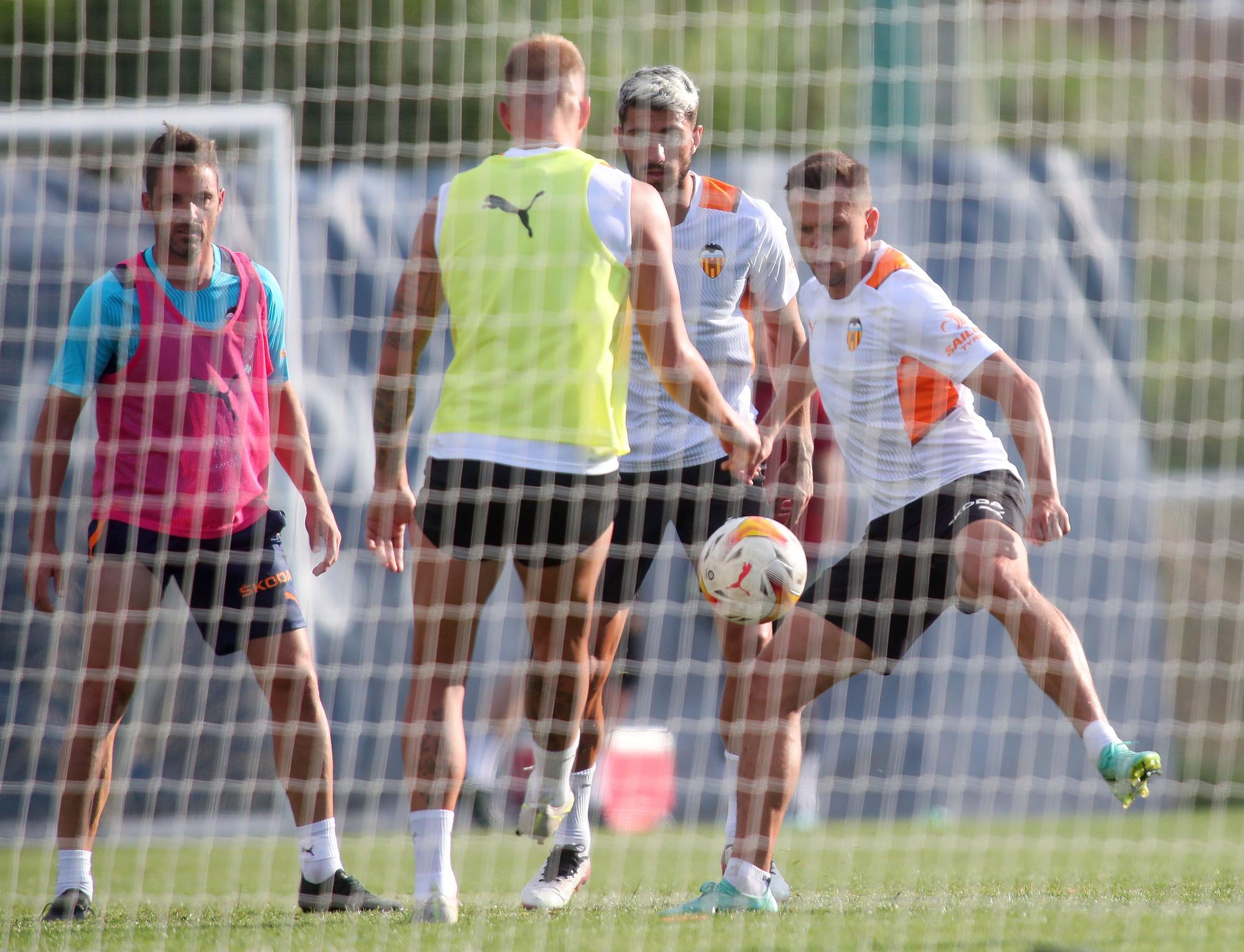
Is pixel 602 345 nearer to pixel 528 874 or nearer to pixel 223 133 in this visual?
pixel 528 874

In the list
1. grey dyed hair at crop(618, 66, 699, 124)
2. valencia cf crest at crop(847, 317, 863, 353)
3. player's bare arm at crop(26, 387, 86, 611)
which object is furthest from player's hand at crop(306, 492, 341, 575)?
valencia cf crest at crop(847, 317, 863, 353)

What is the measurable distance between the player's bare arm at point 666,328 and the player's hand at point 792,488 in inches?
33.8

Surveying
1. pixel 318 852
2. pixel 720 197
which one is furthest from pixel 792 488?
pixel 318 852

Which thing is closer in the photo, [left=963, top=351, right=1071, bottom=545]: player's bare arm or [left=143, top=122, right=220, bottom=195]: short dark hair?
[left=963, top=351, right=1071, bottom=545]: player's bare arm

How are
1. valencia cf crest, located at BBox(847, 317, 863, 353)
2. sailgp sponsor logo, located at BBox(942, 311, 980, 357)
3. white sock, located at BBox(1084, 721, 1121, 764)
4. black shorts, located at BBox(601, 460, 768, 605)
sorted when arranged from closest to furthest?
white sock, located at BBox(1084, 721, 1121, 764)
sailgp sponsor logo, located at BBox(942, 311, 980, 357)
valencia cf crest, located at BBox(847, 317, 863, 353)
black shorts, located at BBox(601, 460, 768, 605)

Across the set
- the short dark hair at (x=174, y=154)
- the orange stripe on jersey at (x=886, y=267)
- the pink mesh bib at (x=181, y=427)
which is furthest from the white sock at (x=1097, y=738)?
the short dark hair at (x=174, y=154)

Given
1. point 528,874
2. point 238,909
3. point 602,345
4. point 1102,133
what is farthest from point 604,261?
point 1102,133

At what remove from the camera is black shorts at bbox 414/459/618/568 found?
11.9 feet

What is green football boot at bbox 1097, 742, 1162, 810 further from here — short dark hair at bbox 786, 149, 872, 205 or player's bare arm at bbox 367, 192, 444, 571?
player's bare arm at bbox 367, 192, 444, 571

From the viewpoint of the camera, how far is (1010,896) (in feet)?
14.0

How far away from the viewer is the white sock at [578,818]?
430cm

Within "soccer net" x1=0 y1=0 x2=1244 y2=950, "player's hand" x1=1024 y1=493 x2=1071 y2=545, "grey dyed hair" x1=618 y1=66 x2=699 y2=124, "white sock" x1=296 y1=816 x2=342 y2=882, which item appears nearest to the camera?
"player's hand" x1=1024 y1=493 x2=1071 y2=545

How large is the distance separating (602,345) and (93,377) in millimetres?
1530

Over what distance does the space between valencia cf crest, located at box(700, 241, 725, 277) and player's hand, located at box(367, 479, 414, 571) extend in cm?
127
